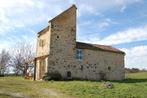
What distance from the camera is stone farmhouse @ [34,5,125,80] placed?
1366 inches

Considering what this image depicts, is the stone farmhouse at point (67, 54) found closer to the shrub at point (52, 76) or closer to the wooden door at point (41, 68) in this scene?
the wooden door at point (41, 68)

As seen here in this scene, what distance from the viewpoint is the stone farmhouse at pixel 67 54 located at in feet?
114

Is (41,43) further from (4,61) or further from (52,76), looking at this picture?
(4,61)

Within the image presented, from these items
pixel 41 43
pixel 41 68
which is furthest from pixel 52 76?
pixel 41 43

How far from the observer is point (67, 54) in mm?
35438

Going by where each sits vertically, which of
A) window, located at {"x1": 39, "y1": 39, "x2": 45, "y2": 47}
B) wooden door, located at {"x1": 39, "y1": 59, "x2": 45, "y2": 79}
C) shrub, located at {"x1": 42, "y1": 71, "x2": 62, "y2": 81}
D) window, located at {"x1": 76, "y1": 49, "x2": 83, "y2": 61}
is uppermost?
window, located at {"x1": 39, "y1": 39, "x2": 45, "y2": 47}

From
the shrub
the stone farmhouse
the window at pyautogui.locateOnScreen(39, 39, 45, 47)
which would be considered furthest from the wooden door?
the window at pyautogui.locateOnScreen(39, 39, 45, 47)

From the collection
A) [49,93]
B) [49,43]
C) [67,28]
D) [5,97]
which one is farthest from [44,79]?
[5,97]

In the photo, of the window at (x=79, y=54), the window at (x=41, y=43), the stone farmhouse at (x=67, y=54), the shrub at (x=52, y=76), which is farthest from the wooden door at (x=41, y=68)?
the window at (x=79, y=54)

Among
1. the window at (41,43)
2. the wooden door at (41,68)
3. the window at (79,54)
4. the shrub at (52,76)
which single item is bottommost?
the shrub at (52,76)

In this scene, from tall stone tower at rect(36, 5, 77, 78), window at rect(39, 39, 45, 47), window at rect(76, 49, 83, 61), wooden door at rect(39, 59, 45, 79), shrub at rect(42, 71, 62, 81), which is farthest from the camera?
window at rect(39, 39, 45, 47)

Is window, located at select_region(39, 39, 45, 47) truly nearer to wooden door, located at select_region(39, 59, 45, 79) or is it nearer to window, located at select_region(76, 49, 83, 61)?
wooden door, located at select_region(39, 59, 45, 79)

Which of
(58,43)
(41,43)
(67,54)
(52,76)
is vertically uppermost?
(41,43)

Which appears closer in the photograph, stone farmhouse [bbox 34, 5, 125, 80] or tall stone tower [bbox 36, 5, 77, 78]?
tall stone tower [bbox 36, 5, 77, 78]
